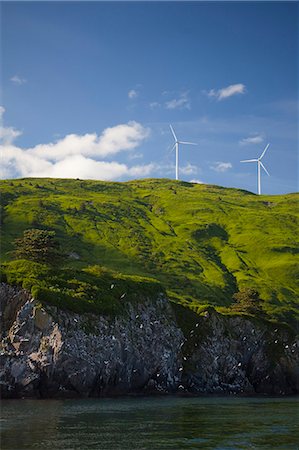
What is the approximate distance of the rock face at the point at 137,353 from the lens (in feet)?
268

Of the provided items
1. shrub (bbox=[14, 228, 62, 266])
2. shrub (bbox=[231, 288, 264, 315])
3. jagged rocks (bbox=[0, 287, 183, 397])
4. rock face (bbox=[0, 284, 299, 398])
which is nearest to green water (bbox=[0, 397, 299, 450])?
jagged rocks (bbox=[0, 287, 183, 397])

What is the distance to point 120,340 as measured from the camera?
92.2 m

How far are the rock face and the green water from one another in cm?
1156

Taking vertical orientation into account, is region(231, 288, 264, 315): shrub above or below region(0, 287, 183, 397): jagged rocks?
above

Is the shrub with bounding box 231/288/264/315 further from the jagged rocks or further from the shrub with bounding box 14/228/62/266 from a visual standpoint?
the shrub with bounding box 14/228/62/266

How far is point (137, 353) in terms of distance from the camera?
311 ft

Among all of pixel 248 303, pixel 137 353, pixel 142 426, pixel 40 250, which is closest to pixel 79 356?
pixel 137 353

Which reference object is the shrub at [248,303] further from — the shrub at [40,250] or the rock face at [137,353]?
the shrub at [40,250]

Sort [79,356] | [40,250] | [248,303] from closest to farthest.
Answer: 1. [79,356]
2. [40,250]
3. [248,303]

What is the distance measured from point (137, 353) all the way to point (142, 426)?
46082mm

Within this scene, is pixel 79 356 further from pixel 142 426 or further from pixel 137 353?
pixel 142 426

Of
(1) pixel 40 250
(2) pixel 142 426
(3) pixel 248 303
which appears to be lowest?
(2) pixel 142 426

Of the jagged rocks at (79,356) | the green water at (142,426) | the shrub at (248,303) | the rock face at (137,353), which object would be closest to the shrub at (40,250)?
the rock face at (137,353)

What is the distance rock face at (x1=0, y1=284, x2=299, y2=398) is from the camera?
81.6 meters
